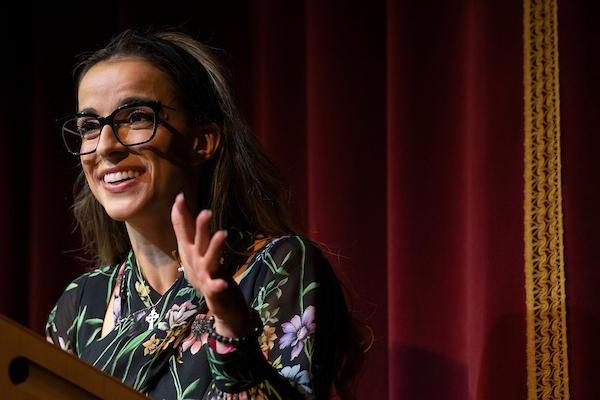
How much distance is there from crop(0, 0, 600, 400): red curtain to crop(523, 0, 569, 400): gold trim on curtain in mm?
12

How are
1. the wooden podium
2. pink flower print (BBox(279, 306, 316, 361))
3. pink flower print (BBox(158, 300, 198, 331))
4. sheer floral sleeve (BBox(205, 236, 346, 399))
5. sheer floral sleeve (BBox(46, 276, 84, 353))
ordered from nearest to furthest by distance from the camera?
1. the wooden podium
2. sheer floral sleeve (BBox(205, 236, 346, 399))
3. pink flower print (BBox(279, 306, 316, 361))
4. pink flower print (BBox(158, 300, 198, 331))
5. sheer floral sleeve (BBox(46, 276, 84, 353))

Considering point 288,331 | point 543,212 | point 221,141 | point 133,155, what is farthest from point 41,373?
point 543,212

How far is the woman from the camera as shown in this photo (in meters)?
1.11

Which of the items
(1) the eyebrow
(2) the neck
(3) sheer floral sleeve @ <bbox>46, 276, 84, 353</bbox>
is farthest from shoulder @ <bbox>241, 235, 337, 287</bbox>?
(3) sheer floral sleeve @ <bbox>46, 276, 84, 353</bbox>

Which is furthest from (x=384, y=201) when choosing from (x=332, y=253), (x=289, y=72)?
(x=289, y=72)

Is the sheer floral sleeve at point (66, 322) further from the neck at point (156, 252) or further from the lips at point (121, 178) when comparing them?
the lips at point (121, 178)

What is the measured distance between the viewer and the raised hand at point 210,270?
0.85 m

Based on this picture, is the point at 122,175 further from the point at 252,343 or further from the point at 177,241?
the point at 252,343

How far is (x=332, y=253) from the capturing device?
143 centimetres

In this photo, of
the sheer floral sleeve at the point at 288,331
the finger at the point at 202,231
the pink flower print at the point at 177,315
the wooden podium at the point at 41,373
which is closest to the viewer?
the wooden podium at the point at 41,373

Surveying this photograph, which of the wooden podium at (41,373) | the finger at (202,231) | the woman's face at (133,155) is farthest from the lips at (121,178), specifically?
the wooden podium at (41,373)

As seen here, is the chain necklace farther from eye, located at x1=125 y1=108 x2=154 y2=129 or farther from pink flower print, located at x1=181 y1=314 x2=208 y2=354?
eye, located at x1=125 y1=108 x2=154 y2=129

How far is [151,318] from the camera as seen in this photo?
1236 millimetres

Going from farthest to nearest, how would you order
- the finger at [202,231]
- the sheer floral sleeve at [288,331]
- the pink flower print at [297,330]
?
the pink flower print at [297,330]
the sheer floral sleeve at [288,331]
the finger at [202,231]
